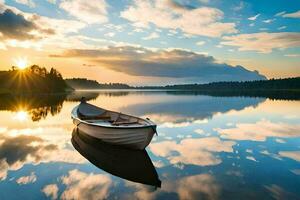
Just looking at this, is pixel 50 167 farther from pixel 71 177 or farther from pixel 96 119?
pixel 96 119

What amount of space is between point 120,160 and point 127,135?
182 cm

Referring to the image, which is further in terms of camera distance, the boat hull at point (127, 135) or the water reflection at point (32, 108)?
the water reflection at point (32, 108)

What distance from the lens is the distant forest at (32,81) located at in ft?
388

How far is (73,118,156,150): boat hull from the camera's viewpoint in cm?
1581

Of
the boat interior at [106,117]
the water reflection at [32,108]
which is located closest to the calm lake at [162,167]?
the boat interior at [106,117]

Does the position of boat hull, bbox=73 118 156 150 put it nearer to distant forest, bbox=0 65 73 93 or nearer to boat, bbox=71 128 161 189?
boat, bbox=71 128 161 189

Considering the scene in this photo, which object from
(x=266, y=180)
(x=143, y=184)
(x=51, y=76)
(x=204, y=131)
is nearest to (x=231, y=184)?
(x=266, y=180)

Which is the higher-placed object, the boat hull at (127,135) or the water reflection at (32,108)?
the boat hull at (127,135)

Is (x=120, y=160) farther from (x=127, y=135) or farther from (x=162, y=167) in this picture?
(x=162, y=167)

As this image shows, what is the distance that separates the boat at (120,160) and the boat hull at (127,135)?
0.51 metres

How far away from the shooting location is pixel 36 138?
22.0 m

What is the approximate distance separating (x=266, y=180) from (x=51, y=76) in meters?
129

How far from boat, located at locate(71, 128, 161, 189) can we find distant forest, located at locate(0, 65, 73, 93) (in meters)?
108

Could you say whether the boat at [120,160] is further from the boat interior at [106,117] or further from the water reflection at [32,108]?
the water reflection at [32,108]
